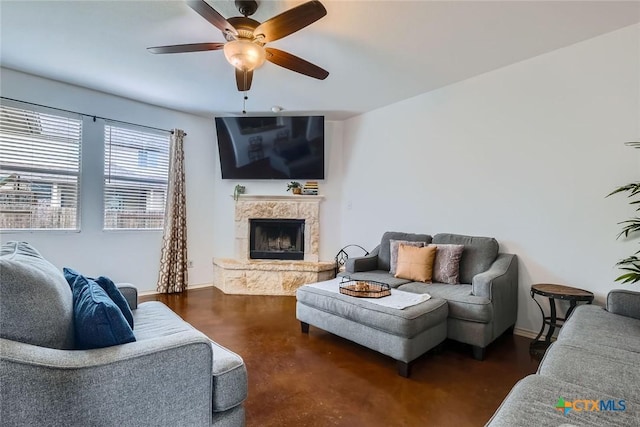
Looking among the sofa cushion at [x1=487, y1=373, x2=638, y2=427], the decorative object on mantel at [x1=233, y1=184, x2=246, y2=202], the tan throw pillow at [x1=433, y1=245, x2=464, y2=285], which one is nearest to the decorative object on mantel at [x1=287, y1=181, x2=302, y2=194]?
the decorative object on mantel at [x1=233, y1=184, x2=246, y2=202]

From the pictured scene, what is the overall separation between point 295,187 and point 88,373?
12.4 feet

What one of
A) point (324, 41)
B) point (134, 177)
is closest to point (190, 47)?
point (324, 41)

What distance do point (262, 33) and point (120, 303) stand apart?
186 centimetres

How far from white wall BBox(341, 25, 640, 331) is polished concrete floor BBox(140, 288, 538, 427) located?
38.0 inches

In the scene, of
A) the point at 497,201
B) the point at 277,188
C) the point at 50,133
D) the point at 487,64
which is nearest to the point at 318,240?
the point at 277,188

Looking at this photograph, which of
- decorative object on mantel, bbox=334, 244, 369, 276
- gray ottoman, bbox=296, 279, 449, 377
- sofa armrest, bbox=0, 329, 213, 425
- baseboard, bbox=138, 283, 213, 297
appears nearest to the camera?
sofa armrest, bbox=0, 329, 213, 425

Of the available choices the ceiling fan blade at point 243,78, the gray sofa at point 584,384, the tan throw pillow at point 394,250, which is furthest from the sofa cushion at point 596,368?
the ceiling fan blade at point 243,78

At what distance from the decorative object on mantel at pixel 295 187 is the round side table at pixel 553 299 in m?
3.10

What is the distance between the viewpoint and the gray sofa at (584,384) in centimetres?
95

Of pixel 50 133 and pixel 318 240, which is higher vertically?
pixel 50 133

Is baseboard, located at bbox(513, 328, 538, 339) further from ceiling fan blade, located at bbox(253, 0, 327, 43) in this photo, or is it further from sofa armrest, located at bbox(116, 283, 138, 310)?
sofa armrest, located at bbox(116, 283, 138, 310)

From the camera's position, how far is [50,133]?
3461mm

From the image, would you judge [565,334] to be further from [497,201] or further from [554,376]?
[497,201]

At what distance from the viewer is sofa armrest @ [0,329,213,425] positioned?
2.87 ft
